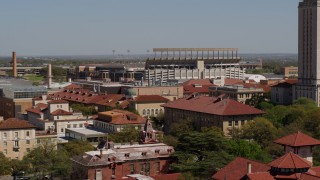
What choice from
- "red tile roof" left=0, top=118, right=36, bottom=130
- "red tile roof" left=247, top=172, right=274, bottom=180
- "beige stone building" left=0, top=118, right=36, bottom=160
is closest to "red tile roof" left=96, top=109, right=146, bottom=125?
"beige stone building" left=0, top=118, right=36, bottom=160

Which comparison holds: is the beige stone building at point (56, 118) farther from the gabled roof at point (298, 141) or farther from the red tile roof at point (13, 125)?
the gabled roof at point (298, 141)

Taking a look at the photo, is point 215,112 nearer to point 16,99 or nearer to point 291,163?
point 291,163

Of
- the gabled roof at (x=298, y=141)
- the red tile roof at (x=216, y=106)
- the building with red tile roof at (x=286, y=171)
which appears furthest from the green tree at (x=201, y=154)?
the red tile roof at (x=216, y=106)

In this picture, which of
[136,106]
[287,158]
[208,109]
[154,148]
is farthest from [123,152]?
[136,106]

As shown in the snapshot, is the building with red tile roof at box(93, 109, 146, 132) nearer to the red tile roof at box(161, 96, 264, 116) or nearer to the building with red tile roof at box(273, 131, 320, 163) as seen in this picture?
the red tile roof at box(161, 96, 264, 116)

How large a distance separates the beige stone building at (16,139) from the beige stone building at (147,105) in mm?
35781

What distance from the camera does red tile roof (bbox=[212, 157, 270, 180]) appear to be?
51.3m

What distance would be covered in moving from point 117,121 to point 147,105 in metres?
27.2

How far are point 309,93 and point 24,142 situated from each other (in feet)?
223

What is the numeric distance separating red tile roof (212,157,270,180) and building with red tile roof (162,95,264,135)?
3676cm

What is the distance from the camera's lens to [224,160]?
60.1 m

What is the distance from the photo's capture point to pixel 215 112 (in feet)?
305

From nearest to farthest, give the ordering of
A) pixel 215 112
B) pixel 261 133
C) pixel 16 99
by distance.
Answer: pixel 261 133 → pixel 215 112 → pixel 16 99

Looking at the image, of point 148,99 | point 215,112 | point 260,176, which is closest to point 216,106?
point 215,112
